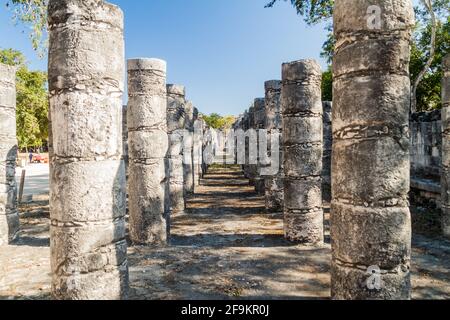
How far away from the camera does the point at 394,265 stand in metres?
3.97

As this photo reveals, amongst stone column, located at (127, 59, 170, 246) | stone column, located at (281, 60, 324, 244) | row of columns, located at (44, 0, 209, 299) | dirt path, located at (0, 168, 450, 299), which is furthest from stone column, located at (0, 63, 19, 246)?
stone column, located at (281, 60, 324, 244)

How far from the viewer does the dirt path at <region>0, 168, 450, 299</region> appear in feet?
15.8

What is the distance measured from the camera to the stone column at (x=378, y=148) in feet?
13.0

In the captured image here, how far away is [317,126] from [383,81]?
3404 mm

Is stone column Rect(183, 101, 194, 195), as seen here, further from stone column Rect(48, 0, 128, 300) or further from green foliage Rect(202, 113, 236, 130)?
green foliage Rect(202, 113, 236, 130)

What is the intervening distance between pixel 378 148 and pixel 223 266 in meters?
3.04

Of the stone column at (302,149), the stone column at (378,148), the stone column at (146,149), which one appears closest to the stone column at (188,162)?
the stone column at (146,149)

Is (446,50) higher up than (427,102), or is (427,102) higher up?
(446,50)

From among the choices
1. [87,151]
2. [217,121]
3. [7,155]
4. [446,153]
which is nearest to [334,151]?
[87,151]

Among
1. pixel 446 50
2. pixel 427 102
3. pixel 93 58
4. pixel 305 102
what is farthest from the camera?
pixel 427 102

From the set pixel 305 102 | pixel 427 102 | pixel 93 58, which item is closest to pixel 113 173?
pixel 93 58

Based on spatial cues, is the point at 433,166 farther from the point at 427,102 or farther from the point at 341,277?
the point at 427,102

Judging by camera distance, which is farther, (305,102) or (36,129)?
(36,129)

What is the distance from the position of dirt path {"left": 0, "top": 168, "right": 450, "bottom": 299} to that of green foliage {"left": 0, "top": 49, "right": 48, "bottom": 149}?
52.4ft
